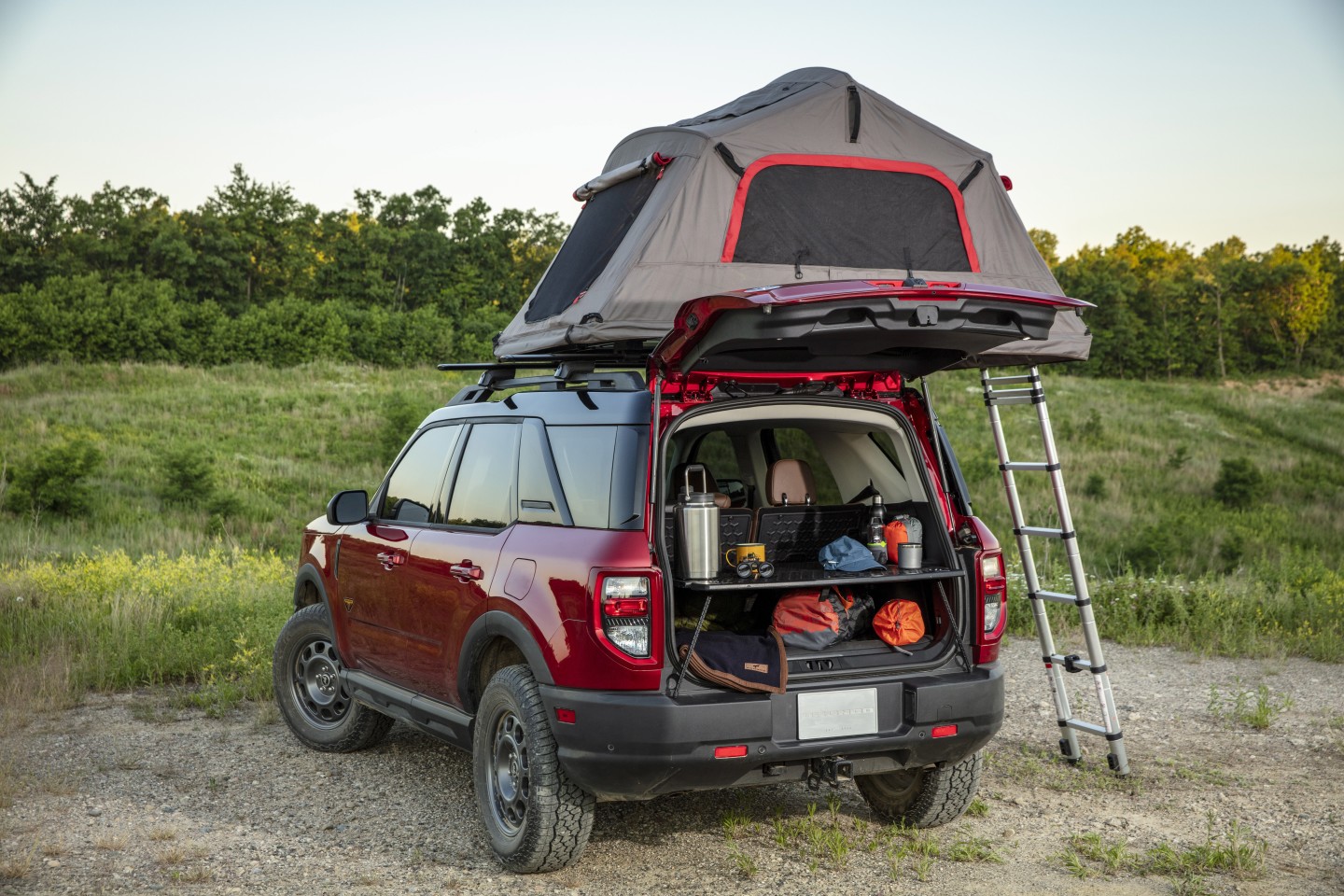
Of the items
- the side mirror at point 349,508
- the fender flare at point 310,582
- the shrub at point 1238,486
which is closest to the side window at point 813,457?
the side mirror at point 349,508

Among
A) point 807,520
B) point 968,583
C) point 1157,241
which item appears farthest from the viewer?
point 1157,241

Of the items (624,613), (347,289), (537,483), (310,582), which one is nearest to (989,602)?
(624,613)

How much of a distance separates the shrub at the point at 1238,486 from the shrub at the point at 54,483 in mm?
26991

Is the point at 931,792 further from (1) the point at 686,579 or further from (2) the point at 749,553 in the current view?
(1) the point at 686,579

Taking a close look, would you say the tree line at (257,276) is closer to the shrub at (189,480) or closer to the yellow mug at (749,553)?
the shrub at (189,480)

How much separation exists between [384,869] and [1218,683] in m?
6.44

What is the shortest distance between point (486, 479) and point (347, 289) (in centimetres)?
6325

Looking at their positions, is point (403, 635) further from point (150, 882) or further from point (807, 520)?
point (807, 520)

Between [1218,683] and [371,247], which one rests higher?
[371,247]

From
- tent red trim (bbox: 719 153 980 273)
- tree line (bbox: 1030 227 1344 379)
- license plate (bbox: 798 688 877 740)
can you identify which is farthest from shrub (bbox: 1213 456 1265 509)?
tree line (bbox: 1030 227 1344 379)

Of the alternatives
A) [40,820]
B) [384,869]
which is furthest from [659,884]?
[40,820]

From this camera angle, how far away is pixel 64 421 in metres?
37.2

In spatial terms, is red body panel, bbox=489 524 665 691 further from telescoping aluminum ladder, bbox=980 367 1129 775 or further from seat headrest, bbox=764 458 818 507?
telescoping aluminum ladder, bbox=980 367 1129 775

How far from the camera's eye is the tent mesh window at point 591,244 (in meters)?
7.27
